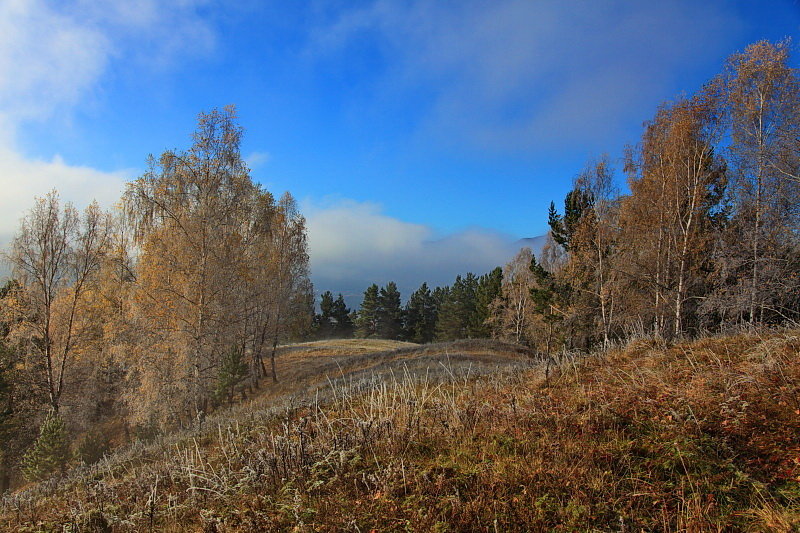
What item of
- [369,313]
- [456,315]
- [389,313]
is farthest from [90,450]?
[389,313]

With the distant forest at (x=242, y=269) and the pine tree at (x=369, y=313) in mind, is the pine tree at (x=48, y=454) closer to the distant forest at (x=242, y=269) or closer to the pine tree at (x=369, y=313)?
the distant forest at (x=242, y=269)

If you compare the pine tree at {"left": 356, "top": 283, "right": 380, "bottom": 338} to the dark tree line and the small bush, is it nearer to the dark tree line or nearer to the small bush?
the dark tree line

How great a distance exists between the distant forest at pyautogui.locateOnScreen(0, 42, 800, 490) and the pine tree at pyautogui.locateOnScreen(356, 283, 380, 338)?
124 feet

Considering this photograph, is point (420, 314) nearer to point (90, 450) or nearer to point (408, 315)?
point (408, 315)

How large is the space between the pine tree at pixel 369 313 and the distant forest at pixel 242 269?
3782cm

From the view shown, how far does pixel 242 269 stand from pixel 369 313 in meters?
48.3

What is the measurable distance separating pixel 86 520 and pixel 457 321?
175 feet

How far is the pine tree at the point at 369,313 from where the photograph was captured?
2486 inches

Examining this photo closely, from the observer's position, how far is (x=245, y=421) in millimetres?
8211

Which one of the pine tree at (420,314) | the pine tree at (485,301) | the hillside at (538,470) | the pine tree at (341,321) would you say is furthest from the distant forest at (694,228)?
the pine tree at (341,321)

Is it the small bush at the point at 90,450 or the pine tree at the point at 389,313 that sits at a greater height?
the pine tree at the point at 389,313

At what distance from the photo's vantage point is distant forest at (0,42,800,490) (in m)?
12.5

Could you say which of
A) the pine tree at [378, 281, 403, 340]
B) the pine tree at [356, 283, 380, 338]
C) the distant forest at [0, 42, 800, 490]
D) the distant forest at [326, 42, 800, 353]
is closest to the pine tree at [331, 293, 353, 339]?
the pine tree at [356, 283, 380, 338]

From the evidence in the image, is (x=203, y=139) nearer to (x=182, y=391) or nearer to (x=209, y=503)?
(x=182, y=391)
